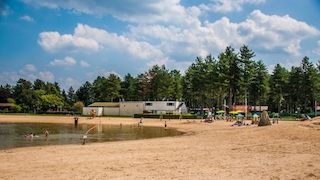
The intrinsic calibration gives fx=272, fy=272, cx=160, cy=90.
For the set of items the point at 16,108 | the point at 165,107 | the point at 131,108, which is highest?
the point at 165,107

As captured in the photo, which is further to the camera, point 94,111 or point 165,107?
point 94,111

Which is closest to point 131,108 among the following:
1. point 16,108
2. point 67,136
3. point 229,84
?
point 229,84

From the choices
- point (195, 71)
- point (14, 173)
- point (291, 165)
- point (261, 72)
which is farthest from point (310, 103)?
point (14, 173)

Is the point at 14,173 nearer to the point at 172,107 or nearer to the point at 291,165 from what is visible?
the point at 291,165

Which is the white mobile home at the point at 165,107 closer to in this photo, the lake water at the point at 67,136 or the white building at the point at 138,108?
the white building at the point at 138,108

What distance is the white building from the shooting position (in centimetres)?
7506

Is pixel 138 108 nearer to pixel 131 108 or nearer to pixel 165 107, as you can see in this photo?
pixel 131 108

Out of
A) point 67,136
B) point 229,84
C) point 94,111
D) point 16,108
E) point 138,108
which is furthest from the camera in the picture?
point 16,108

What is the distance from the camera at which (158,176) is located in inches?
435

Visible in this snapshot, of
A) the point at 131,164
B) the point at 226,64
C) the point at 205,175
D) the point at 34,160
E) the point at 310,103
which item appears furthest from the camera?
the point at 310,103

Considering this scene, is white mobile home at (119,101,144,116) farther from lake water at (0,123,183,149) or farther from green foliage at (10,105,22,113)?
green foliage at (10,105,22,113)

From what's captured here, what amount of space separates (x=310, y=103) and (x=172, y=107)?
4882 centimetres

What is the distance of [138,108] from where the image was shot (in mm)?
78562

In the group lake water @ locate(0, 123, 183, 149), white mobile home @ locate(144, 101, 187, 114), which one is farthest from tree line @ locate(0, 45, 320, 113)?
lake water @ locate(0, 123, 183, 149)
